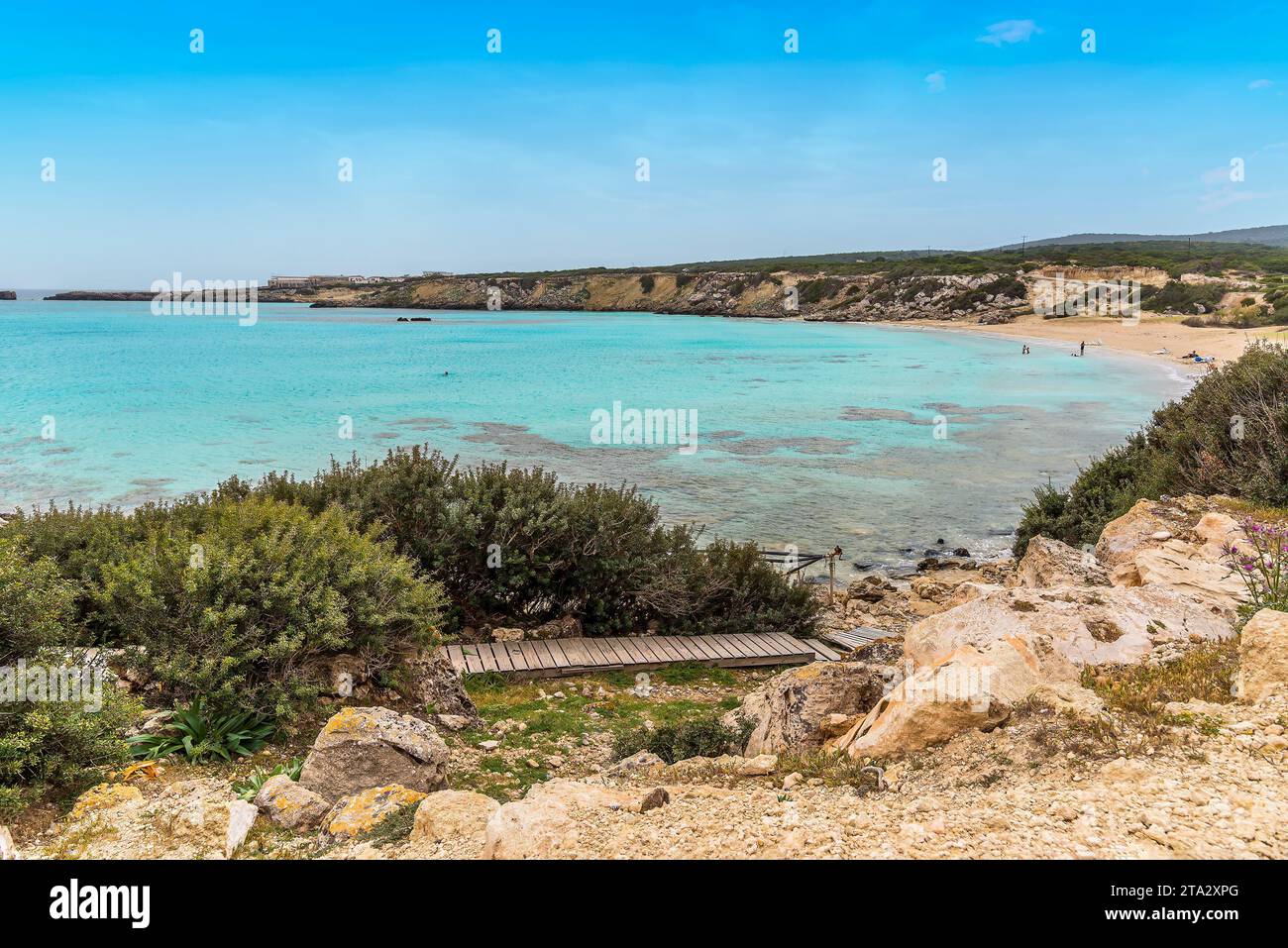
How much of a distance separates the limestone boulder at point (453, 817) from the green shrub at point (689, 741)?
6.74 feet

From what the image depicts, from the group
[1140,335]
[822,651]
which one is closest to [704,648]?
[822,651]

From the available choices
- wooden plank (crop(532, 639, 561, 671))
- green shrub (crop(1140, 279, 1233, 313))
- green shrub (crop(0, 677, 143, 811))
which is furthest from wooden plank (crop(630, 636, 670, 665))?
green shrub (crop(1140, 279, 1233, 313))

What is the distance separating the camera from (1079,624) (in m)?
5.39

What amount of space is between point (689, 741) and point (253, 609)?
10.4ft

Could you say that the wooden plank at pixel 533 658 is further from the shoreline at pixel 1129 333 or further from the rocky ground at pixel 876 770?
the shoreline at pixel 1129 333

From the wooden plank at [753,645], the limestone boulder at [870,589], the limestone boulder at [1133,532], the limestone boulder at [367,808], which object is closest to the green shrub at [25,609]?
the limestone boulder at [367,808]

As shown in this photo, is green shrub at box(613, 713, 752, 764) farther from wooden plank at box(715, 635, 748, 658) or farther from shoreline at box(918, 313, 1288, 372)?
shoreline at box(918, 313, 1288, 372)

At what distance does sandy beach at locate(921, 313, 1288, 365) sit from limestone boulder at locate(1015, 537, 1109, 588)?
3596 cm

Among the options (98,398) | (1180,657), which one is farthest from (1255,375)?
(98,398)

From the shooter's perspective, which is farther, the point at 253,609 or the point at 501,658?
→ the point at 501,658

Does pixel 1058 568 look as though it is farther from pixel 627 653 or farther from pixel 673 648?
pixel 627 653

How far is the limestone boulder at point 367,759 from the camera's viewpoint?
181 inches

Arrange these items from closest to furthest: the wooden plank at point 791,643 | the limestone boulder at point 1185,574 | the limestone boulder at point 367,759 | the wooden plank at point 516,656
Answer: the limestone boulder at point 367,759 → the limestone boulder at point 1185,574 → the wooden plank at point 516,656 → the wooden plank at point 791,643
